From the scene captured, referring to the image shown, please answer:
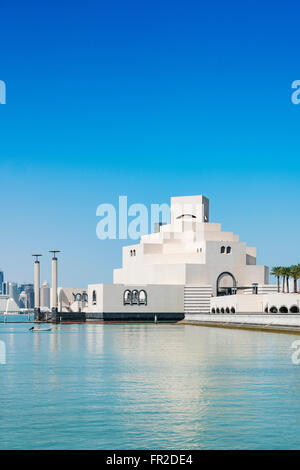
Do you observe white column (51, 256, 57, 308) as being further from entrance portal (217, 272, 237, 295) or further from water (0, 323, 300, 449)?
water (0, 323, 300, 449)

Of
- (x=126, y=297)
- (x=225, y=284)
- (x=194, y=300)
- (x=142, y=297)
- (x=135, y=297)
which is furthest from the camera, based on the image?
(x=225, y=284)

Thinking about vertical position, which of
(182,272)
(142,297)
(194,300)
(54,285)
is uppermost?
(182,272)

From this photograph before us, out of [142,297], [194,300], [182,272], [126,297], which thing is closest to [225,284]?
[194,300]

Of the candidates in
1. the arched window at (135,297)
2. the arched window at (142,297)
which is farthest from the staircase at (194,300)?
the arched window at (135,297)

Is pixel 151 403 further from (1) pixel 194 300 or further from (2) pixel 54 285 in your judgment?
(2) pixel 54 285

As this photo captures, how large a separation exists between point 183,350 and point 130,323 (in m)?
92.5

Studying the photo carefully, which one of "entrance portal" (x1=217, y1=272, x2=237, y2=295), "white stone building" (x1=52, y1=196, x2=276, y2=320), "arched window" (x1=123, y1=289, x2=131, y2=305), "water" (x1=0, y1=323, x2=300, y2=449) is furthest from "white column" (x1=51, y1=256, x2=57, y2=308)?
"water" (x1=0, y1=323, x2=300, y2=449)

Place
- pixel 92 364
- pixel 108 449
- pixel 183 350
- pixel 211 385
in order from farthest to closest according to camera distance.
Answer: pixel 183 350 → pixel 92 364 → pixel 211 385 → pixel 108 449

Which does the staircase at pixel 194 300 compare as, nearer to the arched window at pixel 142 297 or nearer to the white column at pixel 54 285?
the arched window at pixel 142 297

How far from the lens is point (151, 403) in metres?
26.8

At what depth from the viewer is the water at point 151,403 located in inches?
807

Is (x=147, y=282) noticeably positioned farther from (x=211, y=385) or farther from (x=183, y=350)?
(x=211, y=385)
